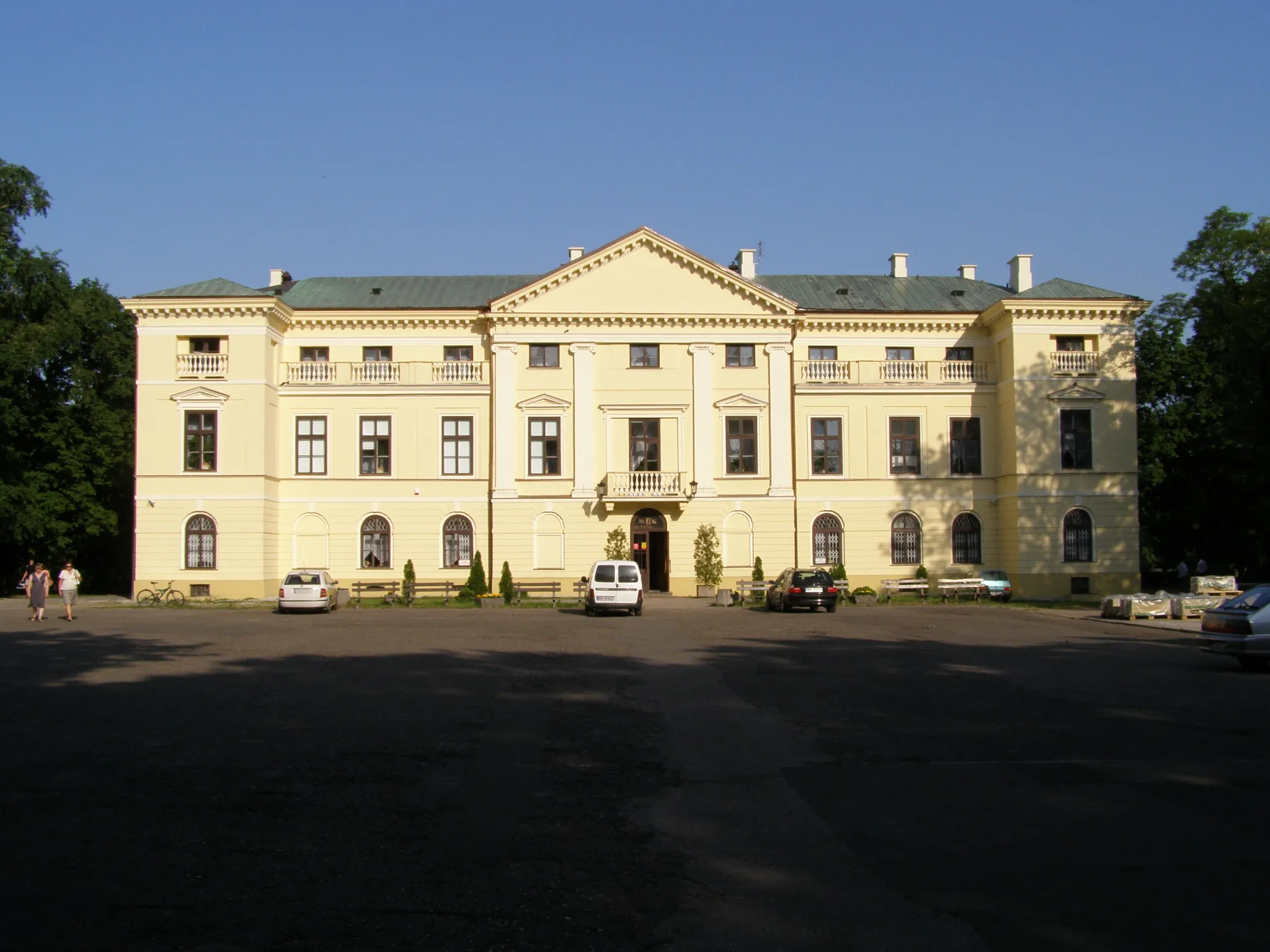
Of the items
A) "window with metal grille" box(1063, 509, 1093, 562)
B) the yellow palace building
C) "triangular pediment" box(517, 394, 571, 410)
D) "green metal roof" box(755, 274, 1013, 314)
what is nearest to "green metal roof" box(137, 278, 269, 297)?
the yellow palace building

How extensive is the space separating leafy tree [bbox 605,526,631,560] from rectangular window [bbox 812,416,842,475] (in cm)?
887

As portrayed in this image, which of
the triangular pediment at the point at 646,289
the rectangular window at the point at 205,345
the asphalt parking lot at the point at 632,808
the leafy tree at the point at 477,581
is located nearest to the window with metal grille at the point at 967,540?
the triangular pediment at the point at 646,289

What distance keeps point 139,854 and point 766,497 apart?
40735 mm

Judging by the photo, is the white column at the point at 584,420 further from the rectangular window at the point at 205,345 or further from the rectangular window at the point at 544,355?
the rectangular window at the point at 205,345

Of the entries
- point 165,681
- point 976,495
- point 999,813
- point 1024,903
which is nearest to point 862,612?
point 976,495

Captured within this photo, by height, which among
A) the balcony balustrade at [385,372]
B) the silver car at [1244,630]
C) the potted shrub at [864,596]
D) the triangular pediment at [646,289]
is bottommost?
the potted shrub at [864,596]

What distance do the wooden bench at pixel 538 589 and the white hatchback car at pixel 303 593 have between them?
7833 mm

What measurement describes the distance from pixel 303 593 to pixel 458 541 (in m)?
10.1

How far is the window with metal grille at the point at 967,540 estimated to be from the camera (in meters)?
48.7

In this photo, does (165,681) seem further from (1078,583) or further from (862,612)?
(1078,583)

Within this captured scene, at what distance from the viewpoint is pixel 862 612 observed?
3797 cm

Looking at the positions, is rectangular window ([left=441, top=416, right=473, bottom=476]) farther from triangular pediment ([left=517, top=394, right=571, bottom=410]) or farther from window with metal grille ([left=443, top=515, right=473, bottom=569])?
triangular pediment ([left=517, top=394, right=571, bottom=410])

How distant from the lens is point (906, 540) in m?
48.5

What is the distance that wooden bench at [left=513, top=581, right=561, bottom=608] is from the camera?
145 ft
